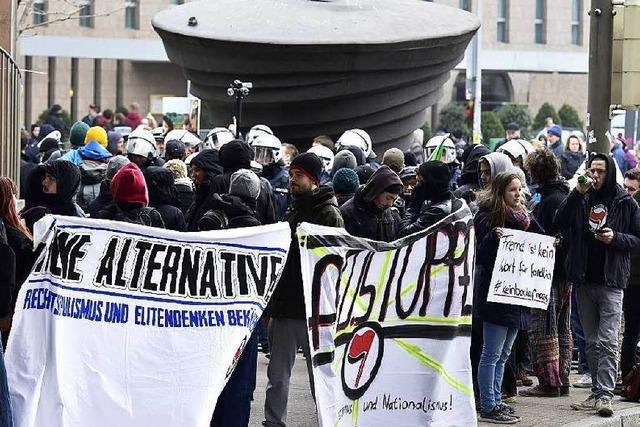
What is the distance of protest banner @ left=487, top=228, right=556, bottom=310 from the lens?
10594 mm

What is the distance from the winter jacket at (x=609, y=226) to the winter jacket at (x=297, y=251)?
7.65 ft

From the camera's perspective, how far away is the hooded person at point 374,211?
1018 cm

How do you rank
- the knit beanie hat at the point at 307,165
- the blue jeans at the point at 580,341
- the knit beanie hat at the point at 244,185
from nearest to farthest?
the knit beanie hat at the point at 244,185, the knit beanie hat at the point at 307,165, the blue jeans at the point at 580,341

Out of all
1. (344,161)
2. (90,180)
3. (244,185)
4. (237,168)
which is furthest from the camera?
(344,161)

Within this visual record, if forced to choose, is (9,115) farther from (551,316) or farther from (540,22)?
(540,22)

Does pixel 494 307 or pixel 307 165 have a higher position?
pixel 307 165

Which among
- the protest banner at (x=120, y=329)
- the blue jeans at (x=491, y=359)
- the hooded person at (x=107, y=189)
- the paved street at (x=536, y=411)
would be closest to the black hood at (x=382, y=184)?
the blue jeans at (x=491, y=359)

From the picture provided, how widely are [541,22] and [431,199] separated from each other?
212 feet

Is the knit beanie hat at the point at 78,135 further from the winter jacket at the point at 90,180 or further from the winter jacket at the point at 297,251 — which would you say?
the winter jacket at the point at 297,251

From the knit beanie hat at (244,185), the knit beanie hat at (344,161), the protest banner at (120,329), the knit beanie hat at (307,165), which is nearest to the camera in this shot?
the protest banner at (120,329)

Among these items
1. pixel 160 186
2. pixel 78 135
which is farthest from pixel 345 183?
pixel 78 135

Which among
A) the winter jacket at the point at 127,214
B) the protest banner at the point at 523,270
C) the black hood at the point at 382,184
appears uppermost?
the black hood at the point at 382,184

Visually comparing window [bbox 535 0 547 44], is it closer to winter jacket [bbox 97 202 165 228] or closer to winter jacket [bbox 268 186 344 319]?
winter jacket [bbox 268 186 344 319]

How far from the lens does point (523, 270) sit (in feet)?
35.4
